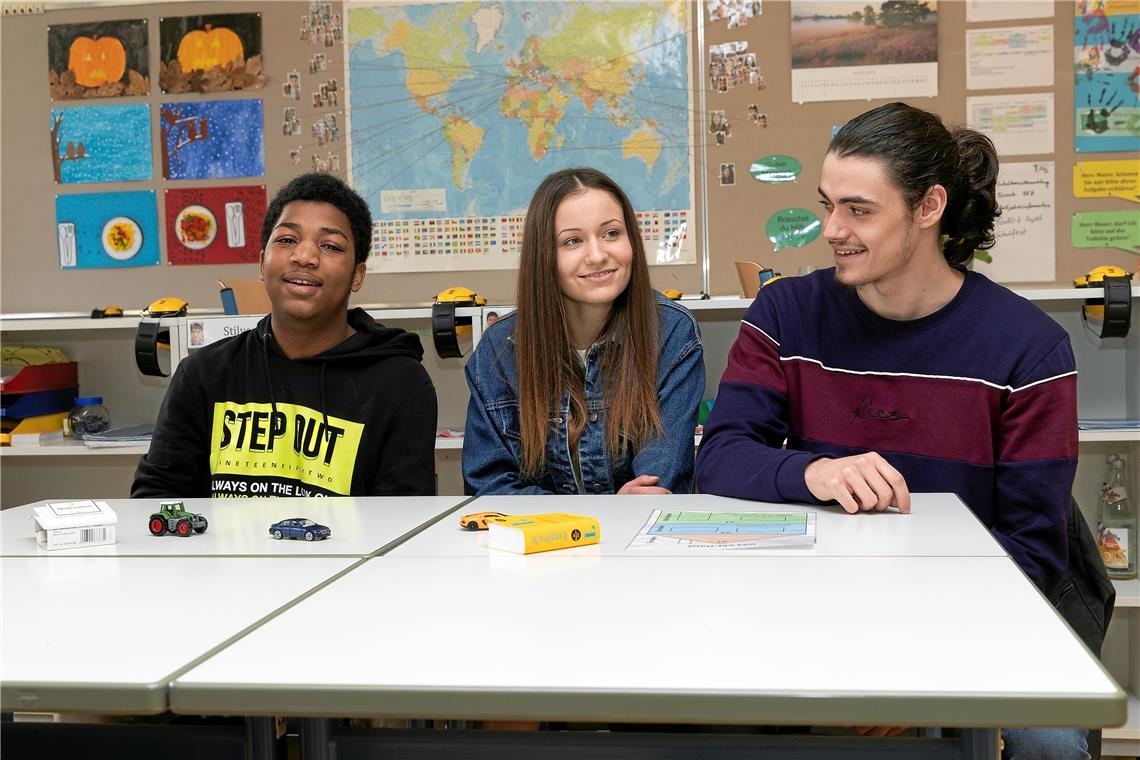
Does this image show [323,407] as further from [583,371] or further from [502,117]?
[502,117]

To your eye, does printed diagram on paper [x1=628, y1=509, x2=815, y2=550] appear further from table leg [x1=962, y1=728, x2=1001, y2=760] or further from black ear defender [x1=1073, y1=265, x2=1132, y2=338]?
black ear defender [x1=1073, y1=265, x2=1132, y2=338]

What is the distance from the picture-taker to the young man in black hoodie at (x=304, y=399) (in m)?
2.04

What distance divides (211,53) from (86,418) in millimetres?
1186

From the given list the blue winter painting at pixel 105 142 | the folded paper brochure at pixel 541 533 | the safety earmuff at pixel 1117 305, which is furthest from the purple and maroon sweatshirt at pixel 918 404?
the blue winter painting at pixel 105 142

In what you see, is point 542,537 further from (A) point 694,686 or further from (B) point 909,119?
(B) point 909,119

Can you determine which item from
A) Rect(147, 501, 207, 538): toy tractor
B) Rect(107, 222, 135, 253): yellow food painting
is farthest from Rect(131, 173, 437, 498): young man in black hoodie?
Rect(107, 222, 135, 253): yellow food painting

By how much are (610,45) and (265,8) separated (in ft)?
3.53

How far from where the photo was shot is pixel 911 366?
1.69m

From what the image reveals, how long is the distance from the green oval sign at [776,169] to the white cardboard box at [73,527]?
2219mm

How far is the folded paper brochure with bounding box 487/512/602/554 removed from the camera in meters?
1.23

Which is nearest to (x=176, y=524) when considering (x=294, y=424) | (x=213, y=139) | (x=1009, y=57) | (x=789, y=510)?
(x=294, y=424)

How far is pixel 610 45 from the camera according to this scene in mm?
3168

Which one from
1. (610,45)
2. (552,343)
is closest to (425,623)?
(552,343)

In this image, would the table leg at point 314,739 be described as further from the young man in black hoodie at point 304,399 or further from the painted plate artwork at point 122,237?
the painted plate artwork at point 122,237
